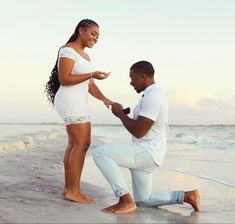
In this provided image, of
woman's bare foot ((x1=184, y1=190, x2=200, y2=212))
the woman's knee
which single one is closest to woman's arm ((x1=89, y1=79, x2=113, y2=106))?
the woman's knee

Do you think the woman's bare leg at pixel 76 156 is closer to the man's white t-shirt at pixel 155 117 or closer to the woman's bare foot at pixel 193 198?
the man's white t-shirt at pixel 155 117

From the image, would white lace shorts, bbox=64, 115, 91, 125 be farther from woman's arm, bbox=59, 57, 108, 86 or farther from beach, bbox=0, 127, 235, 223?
beach, bbox=0, 127, 235, 223

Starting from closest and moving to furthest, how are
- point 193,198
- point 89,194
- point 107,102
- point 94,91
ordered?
point 193,198 < point 107,102 < point 94,91 < point 89,194

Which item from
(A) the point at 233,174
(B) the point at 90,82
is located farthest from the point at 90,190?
(A) the point at 233,174

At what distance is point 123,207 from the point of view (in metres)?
4.59

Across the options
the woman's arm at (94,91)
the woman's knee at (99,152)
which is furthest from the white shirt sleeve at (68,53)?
the woman's knee at (99,152)

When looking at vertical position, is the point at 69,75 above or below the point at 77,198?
above

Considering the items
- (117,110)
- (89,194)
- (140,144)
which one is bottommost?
(89,194)

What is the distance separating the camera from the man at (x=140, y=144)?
464 centimetres

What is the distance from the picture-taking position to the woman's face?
5.09 m

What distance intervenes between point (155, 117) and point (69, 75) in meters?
0.98

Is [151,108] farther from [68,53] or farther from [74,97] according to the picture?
[68,53]

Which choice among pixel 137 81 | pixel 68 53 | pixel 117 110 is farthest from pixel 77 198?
pixel 68 53

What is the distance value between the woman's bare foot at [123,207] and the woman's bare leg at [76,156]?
472 millimetres
